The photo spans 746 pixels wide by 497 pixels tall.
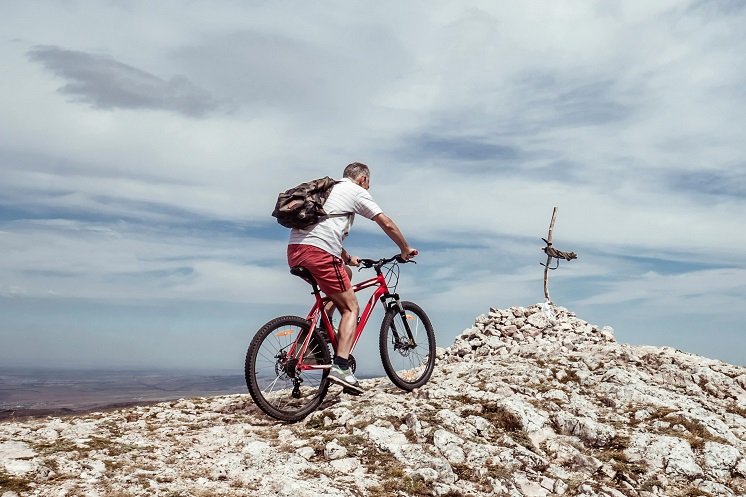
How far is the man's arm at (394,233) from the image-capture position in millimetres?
9109

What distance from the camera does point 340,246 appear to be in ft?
29.5

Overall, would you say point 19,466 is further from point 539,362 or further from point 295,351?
point 539,362

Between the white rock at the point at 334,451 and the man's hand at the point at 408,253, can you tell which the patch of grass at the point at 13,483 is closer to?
the white rock at the point at 334,451

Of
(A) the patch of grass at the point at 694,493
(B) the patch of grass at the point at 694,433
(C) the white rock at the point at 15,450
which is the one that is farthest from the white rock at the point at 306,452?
(B) the patch of grass at the point at 694,433

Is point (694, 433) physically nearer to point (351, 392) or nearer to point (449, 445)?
point (449, 445)

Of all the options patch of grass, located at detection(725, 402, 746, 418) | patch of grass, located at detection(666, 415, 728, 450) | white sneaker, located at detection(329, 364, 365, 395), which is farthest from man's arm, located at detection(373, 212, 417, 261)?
patch of grass, located at detection(725, 402, 746, 418)

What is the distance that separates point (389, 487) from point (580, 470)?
282cm

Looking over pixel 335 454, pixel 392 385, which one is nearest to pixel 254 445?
pixel 335 454

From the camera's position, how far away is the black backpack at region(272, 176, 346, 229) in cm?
852

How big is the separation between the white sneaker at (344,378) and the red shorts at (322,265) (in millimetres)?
1277

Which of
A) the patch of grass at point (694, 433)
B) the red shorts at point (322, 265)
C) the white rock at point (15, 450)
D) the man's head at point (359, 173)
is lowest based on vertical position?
the white rock at point (15, 450)

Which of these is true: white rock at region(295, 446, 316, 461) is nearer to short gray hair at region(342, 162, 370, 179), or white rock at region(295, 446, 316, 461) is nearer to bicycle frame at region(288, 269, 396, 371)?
bicycle frame at region(288, 269, 396, 371)

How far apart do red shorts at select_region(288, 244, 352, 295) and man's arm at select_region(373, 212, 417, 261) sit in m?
0.92

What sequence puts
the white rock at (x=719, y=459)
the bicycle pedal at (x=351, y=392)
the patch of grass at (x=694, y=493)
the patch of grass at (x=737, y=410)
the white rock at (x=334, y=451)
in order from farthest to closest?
1. the patch of grass at (x=737, y=410)
2. the bicycle pedal at (x=351, y=392)
3. the white rock at (x=719, y=459)
4. the patch of grass at (x=694, y=493)
5. the white rock at (x=334, y=451)
